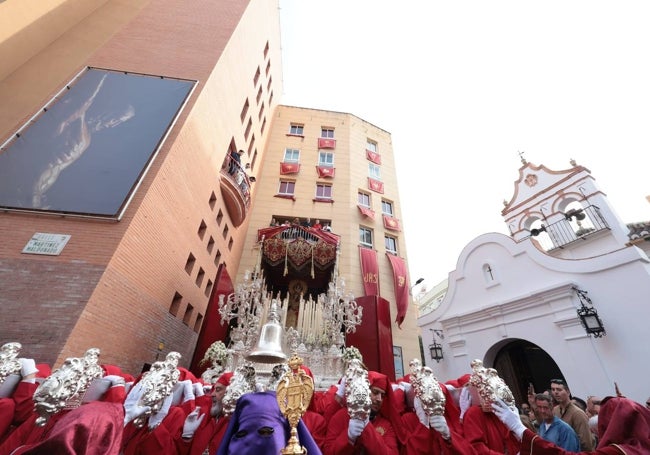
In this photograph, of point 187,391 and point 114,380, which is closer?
point 114,380

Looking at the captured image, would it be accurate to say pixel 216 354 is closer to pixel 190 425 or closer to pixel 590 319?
pixel 190 425

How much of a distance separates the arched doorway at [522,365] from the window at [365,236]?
9.06 meters

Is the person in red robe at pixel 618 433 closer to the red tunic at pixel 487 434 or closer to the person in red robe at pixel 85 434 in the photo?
the red tunic at pixel 487 434

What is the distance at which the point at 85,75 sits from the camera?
9.78 meters

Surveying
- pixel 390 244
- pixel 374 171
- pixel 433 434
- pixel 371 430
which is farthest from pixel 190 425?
pixel 374 171

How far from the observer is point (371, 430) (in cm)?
268

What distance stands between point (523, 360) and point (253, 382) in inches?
375

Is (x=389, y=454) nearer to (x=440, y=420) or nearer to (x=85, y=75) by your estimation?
(x=440, y=420)

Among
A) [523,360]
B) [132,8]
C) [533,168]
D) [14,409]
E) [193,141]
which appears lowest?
[14,409]

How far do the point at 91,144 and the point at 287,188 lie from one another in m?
11.1

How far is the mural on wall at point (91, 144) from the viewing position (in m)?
7.08

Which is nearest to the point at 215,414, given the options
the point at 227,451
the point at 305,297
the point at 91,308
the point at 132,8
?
the point at 227,451

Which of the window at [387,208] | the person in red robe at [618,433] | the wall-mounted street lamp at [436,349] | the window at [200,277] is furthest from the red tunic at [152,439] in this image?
the window at [387,208]

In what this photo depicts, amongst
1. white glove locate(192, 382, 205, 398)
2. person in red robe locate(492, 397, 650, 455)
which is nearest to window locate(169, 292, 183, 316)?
white glove locate(192, 382, 205, 398)
